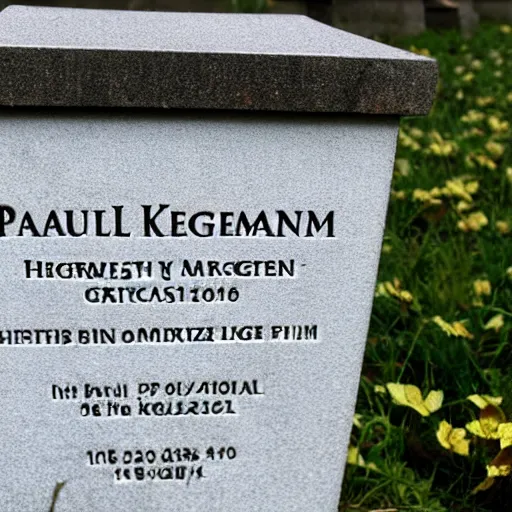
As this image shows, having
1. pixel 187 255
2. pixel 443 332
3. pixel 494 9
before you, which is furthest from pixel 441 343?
pixel 494 9

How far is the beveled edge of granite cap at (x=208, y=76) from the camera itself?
4.96 ft

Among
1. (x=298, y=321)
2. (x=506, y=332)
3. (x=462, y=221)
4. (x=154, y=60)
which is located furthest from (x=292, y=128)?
(x=462, y=221)

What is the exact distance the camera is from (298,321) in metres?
1.78

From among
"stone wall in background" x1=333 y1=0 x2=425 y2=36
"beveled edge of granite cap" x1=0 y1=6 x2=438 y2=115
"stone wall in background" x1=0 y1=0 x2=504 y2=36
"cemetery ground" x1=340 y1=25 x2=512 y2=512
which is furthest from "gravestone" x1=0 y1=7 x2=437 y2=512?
"stone wall in background" x1=333 y1=0 x2=425 y2=36

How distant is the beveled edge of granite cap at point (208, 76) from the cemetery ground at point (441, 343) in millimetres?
774

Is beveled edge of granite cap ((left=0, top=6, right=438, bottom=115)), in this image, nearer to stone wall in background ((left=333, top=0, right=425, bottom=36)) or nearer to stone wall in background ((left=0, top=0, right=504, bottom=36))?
stone wall in background ((left=0, top=0, right=504, bottom=36))

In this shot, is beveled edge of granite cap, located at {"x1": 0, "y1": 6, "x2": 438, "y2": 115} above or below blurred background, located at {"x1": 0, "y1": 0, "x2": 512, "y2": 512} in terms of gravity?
above

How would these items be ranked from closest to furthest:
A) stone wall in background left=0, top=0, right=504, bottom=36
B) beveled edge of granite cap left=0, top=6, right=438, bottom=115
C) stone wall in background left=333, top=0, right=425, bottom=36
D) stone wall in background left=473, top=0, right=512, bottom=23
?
beveled edge of granite cap left=0, top=6, right=438, bottom=115 → stone wall in background left=0, top=0, right=504, bottom=36 → stone wall in background left=333, top=0, right=425, bottom=36 → stone wall in background left=473, top=0, right=512, bottom=23

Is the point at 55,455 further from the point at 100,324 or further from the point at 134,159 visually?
the point at 134,159

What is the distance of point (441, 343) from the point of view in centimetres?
238

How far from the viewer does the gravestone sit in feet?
5.13

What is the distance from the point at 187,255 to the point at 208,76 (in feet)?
1.20

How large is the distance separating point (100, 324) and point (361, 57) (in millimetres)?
743

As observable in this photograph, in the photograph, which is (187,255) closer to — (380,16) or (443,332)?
(443,332)
